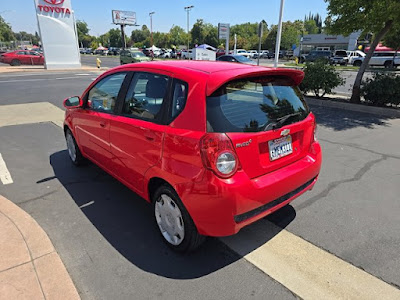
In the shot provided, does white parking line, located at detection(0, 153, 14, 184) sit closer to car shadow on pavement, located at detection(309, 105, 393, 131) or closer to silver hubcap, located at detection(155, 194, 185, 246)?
silver hubcap, located at detection(155, 194, 185, 246)

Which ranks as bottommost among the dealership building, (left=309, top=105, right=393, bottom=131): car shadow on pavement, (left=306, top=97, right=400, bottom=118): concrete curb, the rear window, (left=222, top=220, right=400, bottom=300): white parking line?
(left=222, top=220, right=400, bottom=300): white parking line

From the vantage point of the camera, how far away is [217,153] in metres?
2.14

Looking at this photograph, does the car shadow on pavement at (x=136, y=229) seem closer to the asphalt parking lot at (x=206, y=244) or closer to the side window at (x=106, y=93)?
the asphalt parking lot at (x=206, y=244)

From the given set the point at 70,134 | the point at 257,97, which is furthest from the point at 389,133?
the point at 70,134

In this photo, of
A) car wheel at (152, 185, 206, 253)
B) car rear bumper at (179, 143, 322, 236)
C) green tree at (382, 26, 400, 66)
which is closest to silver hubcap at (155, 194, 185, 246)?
car wheel at (152, 185, 206, 253)

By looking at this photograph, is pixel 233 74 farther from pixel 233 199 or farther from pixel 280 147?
pixel 233 199

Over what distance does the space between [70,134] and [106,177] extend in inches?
41.2

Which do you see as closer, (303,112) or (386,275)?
(386,275)

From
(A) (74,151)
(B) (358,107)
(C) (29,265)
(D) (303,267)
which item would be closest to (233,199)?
(D) (303,267)

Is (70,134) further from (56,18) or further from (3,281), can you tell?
(56,18)

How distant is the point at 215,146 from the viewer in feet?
7.03

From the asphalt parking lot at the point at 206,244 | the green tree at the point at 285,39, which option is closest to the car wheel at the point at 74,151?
the asphalt parking lot at the point at 206,244

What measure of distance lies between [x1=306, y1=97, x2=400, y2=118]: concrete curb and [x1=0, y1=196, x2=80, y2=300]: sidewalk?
8.89 meters

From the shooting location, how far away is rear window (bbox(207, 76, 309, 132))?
7.39 ft
